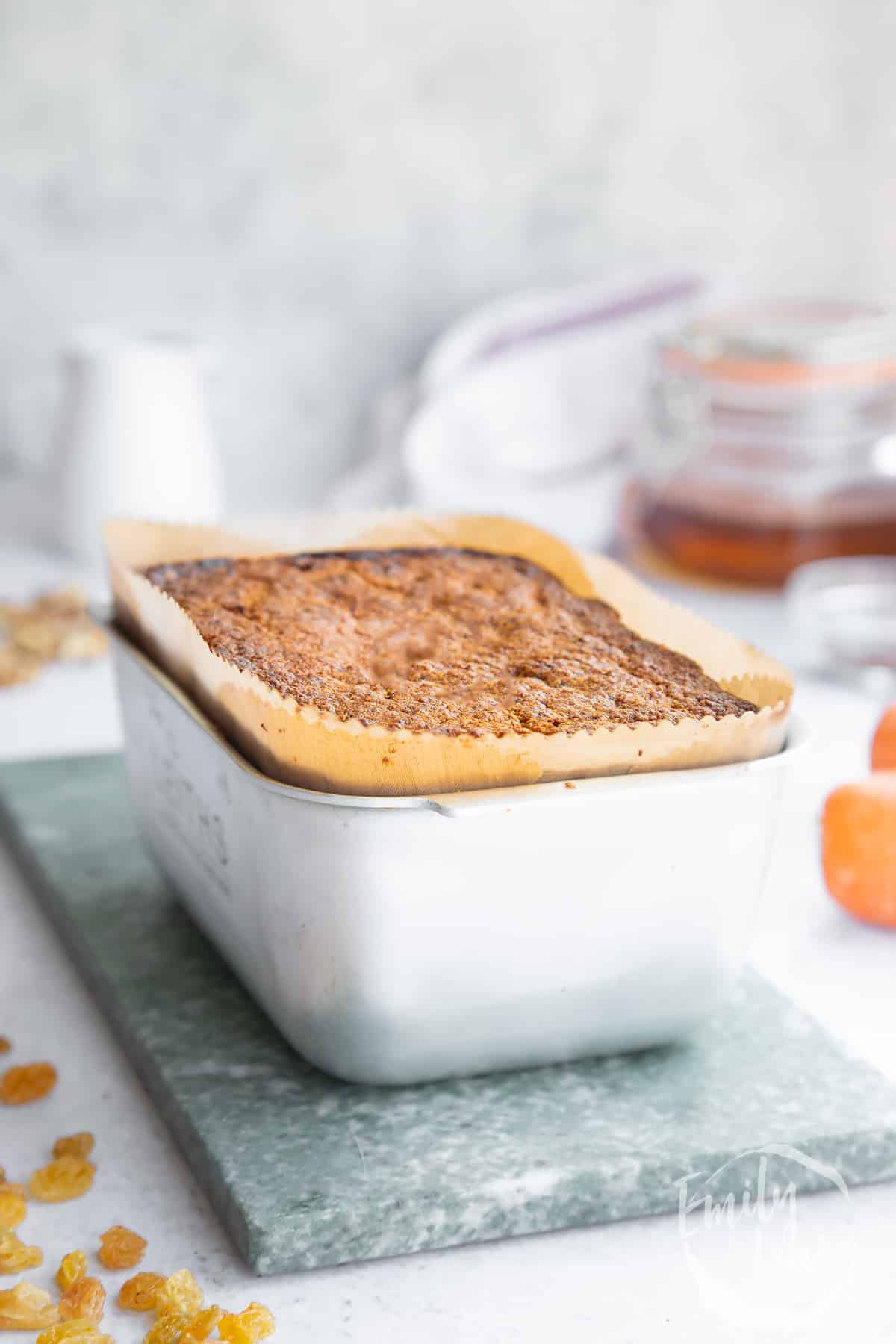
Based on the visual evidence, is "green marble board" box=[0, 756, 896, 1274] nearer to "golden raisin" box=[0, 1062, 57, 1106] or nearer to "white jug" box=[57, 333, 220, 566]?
"golden raisin" box=[0, 1062, 57, 1106]

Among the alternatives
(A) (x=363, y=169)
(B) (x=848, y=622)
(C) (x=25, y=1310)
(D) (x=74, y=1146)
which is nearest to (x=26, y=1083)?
(D) (x=74, y=1146)

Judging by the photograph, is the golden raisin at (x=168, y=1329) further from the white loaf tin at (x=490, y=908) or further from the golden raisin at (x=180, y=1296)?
the white loaf tin at (x=490, y=908)

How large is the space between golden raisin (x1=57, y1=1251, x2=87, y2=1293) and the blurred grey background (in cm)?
128

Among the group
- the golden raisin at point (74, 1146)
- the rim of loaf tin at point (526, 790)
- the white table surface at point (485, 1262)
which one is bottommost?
the white table surface at point (485, 1262)

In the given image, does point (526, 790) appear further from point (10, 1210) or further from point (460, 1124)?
point (10, 1210)

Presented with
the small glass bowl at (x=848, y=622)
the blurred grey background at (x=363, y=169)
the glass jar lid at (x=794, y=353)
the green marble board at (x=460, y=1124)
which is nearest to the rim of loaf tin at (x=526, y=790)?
the green marble board at (x=460, y=1124)

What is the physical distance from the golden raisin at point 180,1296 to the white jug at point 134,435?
966 mm

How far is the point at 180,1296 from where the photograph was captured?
59 centimetres

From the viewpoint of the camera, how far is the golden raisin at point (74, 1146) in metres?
0.68

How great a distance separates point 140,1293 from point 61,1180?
0.08 metres

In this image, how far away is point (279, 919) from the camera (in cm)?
67

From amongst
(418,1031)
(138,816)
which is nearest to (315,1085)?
(418,1031)

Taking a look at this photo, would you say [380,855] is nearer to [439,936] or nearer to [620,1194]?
[439,936]

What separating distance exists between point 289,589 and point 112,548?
3.9 inches
